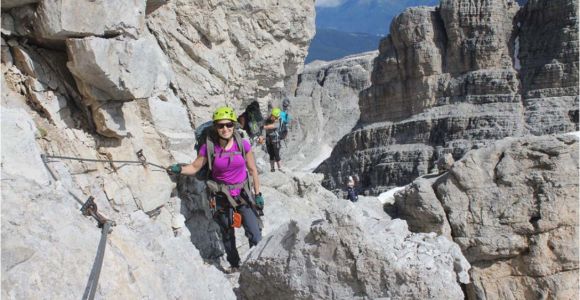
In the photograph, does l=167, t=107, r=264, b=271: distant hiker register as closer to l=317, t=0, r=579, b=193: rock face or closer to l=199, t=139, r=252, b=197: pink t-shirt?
l=199, t=139, r=252, b=197: pink t-shirt

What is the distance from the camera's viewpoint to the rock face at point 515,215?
341 inches

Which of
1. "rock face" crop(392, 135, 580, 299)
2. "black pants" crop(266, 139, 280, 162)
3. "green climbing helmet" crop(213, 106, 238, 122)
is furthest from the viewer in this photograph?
"black pants" crop(266, 139, 280, 162)

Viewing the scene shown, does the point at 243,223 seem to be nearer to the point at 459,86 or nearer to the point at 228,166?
the point at 228,166

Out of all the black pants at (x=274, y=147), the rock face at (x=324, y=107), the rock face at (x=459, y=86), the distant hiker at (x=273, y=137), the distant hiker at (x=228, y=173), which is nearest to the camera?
the distant hiker at (x=228, y=173)

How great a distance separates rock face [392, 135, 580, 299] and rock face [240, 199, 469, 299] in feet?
17.5

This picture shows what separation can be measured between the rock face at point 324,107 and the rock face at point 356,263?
5337 cm

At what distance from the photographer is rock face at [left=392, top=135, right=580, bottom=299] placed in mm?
8672

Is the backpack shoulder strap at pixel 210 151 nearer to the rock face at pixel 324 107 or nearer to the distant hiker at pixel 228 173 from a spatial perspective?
the distant hiker at pixel 228 173

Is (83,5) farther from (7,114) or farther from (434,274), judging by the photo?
(434,274)

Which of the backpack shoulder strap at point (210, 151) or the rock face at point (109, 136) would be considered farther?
the backpack shoulder strap at point (210, 151)

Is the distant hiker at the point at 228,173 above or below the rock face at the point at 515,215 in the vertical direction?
above

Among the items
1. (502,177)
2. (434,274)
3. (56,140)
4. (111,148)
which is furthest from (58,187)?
(502,177)

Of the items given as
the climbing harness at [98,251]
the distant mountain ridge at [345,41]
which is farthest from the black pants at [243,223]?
the distant mountain ridge at [345,41]

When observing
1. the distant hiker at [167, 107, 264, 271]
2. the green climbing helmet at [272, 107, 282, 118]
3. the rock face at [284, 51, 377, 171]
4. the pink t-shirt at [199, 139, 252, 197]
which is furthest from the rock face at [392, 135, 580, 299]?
the rock face at [284, 51, 377, 171]
